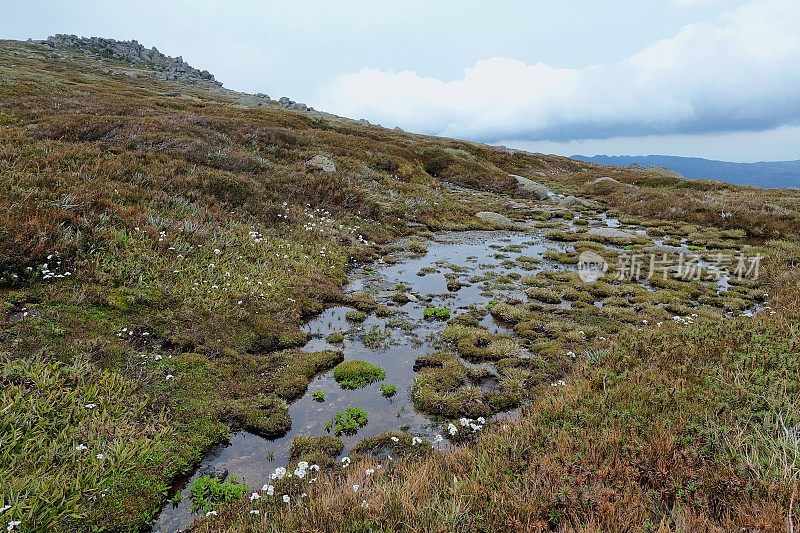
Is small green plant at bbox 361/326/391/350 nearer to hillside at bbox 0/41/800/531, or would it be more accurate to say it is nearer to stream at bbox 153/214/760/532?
stream at bbox 153/214/760/532

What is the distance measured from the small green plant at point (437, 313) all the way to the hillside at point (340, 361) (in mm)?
69

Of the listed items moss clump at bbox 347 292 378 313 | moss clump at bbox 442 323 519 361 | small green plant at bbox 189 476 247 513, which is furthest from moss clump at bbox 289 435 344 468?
moss clump at bbox 347 292 378 313

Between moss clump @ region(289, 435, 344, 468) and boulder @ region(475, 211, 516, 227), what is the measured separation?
83.8 ft

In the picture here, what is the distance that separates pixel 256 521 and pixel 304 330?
8.03 m

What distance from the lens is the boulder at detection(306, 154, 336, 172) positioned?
1302 inches

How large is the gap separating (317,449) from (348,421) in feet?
3.51

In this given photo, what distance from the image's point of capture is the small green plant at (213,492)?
23.4 ft

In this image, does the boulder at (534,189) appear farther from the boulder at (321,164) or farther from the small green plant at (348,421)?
the small green plant at (348,421)

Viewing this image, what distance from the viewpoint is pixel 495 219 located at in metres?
32.7

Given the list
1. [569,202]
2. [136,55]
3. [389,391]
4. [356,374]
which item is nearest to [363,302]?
[356,374]

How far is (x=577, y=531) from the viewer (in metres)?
5.09

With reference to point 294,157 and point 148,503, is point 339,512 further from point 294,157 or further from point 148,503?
Result: point 294,157

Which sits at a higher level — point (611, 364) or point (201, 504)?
point (611, 364)

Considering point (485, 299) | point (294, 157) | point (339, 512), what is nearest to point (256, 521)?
point (339, 512)
